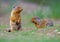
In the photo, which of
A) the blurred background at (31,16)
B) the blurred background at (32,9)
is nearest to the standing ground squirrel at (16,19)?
the blurred background at (31,16)

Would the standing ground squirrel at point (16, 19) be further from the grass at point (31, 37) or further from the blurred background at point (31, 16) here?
the grass at point (31, 37)

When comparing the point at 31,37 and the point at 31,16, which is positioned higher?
the point at 31,16

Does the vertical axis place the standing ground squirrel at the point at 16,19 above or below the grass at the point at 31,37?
above

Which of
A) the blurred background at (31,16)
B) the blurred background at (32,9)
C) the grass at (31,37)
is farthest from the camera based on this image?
the blurred background at (32,9)

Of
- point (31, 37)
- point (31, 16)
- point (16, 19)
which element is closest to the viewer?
point (31, 37)

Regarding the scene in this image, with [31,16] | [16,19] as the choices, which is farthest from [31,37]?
[31,16]

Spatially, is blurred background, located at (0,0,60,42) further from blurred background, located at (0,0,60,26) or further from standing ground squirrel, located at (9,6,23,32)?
standing ground squirrel, located at (9,6,23,32)

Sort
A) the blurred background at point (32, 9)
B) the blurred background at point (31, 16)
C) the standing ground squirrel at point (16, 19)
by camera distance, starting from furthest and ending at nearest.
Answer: the blurred background at point (32, 9) → the standing ground squirrel at point (16, 19) → the blurred background at point (31, 16)

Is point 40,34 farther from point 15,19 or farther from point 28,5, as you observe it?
point 28,5

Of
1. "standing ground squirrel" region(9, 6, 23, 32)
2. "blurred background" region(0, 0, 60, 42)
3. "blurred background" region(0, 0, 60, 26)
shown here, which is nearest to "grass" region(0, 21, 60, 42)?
"blurred background" region(0, 0, 60, 42)

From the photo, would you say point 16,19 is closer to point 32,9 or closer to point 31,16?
point 31,16

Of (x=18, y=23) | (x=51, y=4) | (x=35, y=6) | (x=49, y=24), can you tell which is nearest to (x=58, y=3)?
(x=51, y=4)

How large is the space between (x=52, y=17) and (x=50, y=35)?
790 centimetres

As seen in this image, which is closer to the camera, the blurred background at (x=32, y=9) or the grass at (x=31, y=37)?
the grass at (x=31, y=37)
